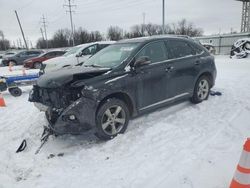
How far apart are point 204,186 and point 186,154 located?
2.53 feet

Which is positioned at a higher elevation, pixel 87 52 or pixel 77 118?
pixel 87 52

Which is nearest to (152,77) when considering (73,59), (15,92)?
(15,92)

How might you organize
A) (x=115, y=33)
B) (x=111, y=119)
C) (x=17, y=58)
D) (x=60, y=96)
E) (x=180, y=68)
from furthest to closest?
(x=115, y=33) < (x=17, y=58) < (x=180, y=68) < (x=111, y=119) < (x=60, y=96)

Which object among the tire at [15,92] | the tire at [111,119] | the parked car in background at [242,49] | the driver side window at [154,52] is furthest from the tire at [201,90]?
the parked car in background at [242,49]

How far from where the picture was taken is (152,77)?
15.2 feet

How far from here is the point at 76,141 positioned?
A: 425cm

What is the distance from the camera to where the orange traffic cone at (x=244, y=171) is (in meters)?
2.32

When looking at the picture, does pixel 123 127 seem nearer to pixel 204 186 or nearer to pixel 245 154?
pixel 204 186

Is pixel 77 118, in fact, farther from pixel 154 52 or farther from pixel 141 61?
pixel 154 52

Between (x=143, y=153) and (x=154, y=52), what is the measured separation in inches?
87.0

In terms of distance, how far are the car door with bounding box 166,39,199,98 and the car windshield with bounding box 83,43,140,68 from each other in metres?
0.94

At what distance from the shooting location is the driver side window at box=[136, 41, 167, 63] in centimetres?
469

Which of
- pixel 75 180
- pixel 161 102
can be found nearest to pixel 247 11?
pixel 161 102

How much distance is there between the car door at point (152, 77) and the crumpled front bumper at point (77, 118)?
110cm
